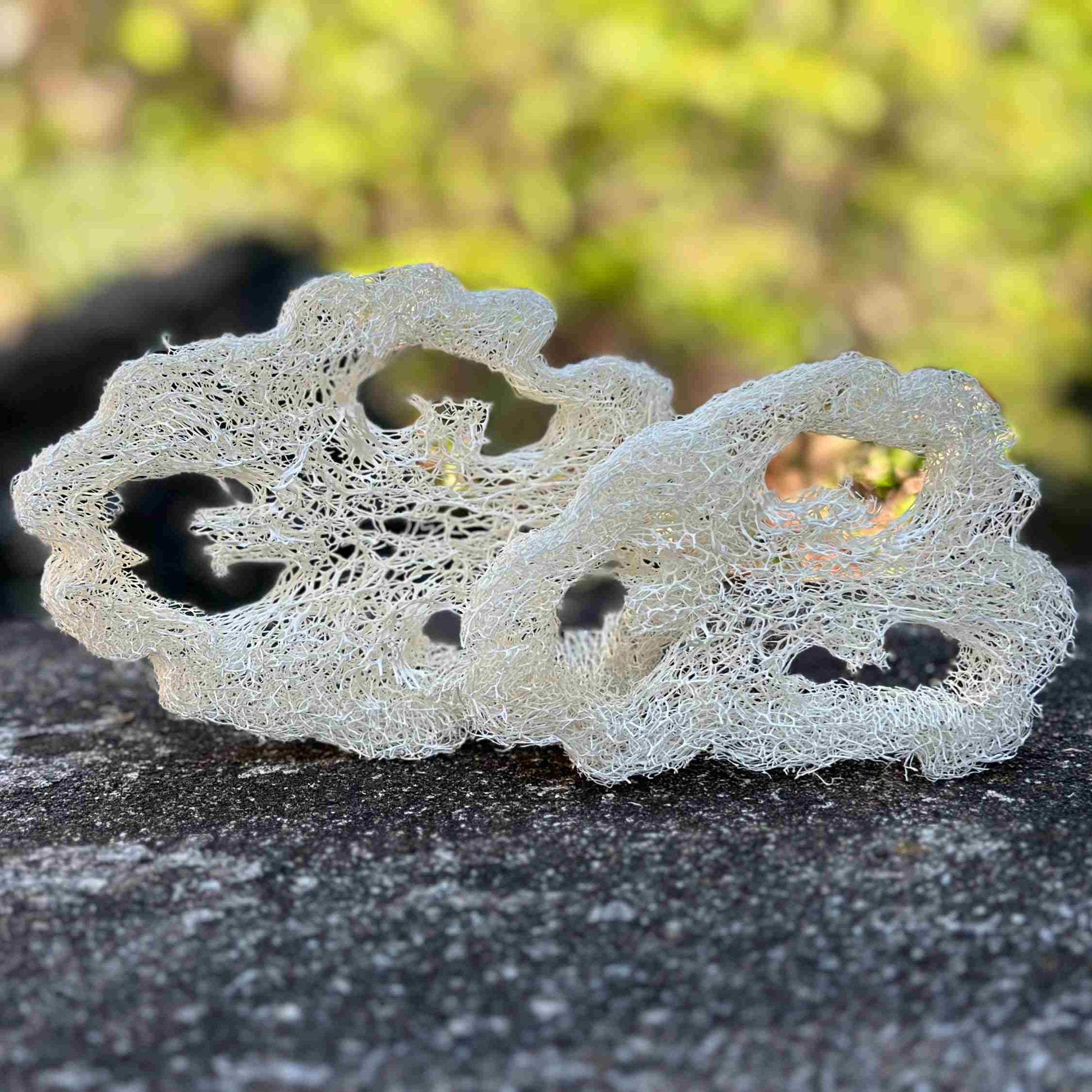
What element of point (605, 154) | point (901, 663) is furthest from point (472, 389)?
point (901, 663)

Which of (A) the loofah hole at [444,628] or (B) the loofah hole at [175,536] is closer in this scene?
(A) the loofah hole at [444,628]

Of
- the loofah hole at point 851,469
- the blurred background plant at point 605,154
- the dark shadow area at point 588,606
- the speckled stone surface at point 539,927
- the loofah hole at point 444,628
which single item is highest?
the blurred background plant at point 605,154

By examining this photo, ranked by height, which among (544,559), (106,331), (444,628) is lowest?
(544,559)

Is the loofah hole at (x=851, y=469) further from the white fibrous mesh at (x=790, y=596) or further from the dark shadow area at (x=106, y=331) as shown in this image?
the dark shadow area at (x=106, y=331)

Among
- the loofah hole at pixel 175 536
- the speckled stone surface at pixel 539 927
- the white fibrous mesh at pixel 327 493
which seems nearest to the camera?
the speckled stone surface at pixel 539 927

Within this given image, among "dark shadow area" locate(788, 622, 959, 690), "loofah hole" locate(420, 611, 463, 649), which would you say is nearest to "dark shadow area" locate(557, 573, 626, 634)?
"loofah hole" locate(420, 611, 463, 649)

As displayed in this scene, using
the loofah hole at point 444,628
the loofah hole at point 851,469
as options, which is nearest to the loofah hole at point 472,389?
the loofah hole at point 444,628

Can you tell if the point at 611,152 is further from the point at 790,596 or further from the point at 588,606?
the point at 790,596
